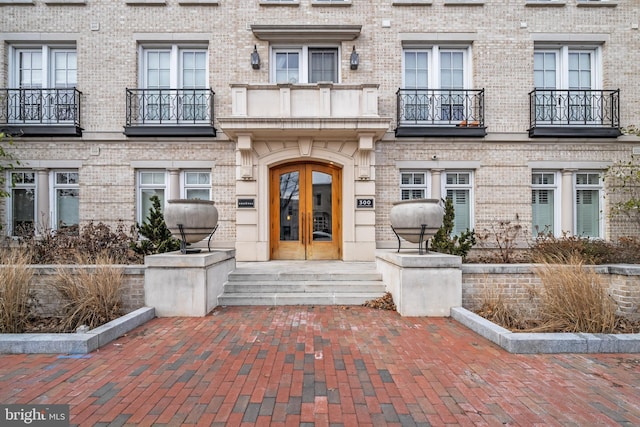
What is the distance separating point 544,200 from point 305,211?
25.7 ft

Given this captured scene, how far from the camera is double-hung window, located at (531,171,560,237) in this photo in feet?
34.6

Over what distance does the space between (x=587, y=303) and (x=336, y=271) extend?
4413mm

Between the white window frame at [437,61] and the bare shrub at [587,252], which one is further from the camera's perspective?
the white window frame at [437,61]

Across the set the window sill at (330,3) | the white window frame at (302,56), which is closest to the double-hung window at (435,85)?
the white window frame at (302,56)

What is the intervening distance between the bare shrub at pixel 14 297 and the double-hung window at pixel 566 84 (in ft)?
44.2

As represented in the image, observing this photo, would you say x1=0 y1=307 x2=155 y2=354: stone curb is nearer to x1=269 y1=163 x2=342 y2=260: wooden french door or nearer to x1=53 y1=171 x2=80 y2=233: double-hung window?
x1=269 y1=163 x2=342 y2=260: wooden french door

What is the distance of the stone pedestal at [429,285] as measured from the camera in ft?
19.1

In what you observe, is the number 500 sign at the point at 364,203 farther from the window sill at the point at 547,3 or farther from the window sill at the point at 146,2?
the window sill at the point at 146,2

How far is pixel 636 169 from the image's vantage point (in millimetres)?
10141

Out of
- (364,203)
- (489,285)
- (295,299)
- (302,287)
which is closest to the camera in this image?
(489,285)

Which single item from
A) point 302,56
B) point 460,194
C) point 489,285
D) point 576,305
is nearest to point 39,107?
point 302,56

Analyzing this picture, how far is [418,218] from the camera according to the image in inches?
240

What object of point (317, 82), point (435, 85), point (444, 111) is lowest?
point (444, 111)

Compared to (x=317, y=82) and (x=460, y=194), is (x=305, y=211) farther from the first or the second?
(x=460, y=194)
